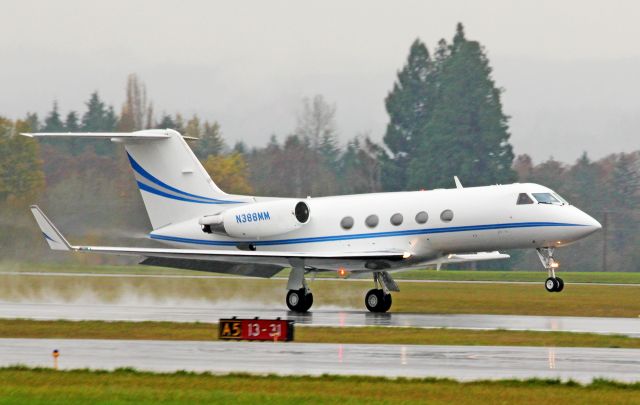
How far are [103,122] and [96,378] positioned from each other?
412ft

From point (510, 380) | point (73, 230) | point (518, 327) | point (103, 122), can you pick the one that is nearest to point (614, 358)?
point (510, 380)

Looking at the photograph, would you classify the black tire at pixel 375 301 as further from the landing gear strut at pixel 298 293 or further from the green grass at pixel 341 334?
the green grass at pixel 341 334

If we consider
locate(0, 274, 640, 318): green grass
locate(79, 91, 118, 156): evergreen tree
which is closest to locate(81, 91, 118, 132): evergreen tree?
locate(79, 91, 118, 156): evergreen tree

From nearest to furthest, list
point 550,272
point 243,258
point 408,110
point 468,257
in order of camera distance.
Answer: point 550,272 < point 243,258 < point 468,257 < point 408,110

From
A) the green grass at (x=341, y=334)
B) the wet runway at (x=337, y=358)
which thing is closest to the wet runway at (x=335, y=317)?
the green grass at (x=341, y=334)

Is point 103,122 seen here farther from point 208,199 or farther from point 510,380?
point 510,380

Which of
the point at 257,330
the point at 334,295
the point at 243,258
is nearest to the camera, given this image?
the point at 257,330

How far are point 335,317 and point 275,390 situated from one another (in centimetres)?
1517

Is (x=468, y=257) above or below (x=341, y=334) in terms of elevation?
above

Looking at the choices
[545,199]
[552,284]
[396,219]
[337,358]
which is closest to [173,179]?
[396,219]

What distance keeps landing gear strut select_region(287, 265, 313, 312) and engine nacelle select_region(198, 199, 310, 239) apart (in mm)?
1776

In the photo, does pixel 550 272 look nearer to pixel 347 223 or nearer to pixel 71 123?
pixel 347 223

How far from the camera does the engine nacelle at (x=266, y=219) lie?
3556 cm

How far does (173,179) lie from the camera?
37.4 meters
